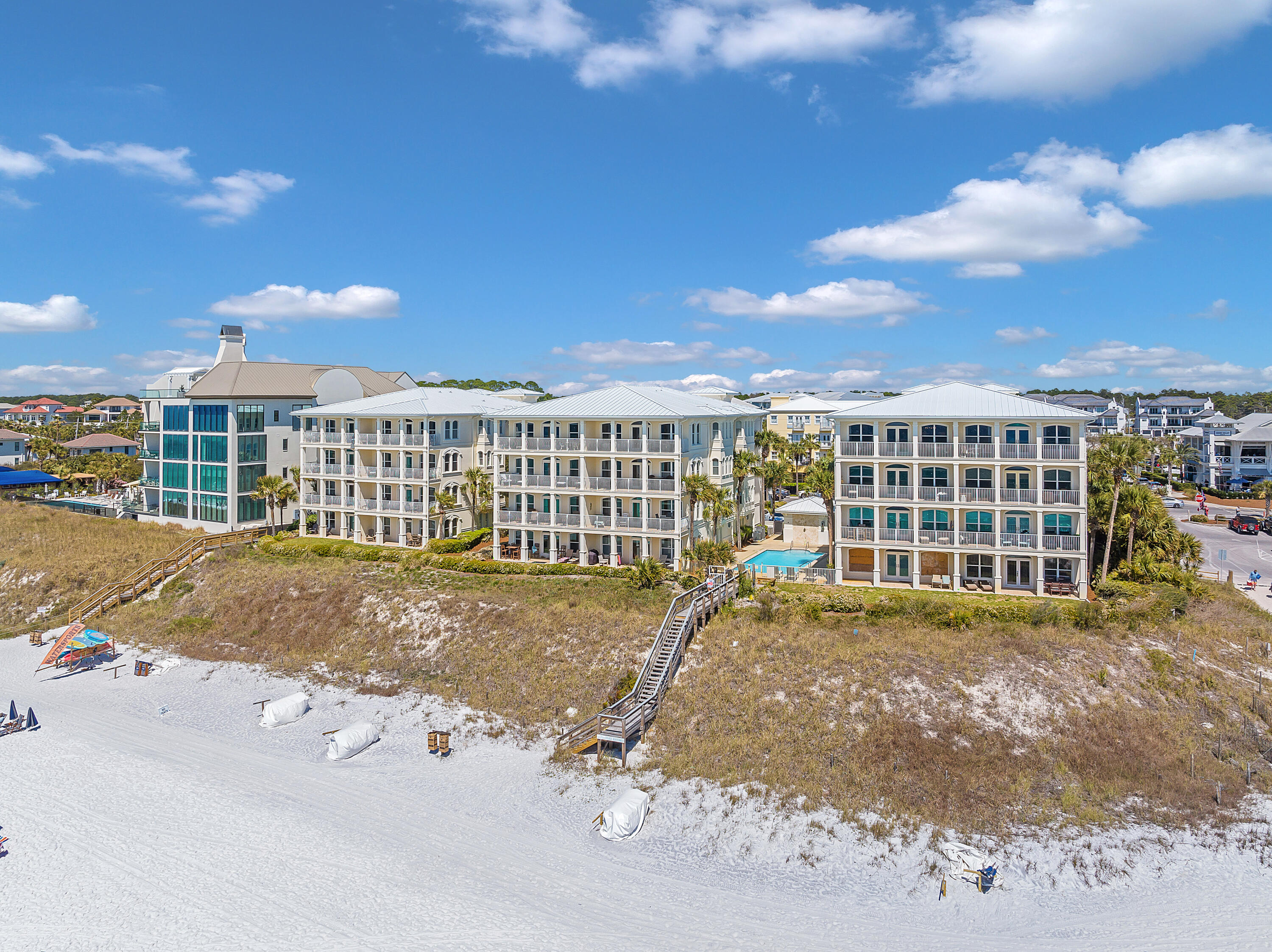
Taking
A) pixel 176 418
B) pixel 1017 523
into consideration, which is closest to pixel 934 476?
pixel 1017 523

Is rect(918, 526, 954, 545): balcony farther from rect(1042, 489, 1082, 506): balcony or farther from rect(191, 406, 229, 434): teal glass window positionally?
rect(191, 406, 229, 434): teal glass window

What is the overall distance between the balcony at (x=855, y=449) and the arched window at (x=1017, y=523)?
6854mm

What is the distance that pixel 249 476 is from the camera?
54938mm

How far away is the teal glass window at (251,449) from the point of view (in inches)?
2144

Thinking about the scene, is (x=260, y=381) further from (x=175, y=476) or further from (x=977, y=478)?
(x=977, y=478)

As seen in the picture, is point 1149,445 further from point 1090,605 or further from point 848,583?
point 848,583

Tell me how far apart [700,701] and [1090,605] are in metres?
16.9

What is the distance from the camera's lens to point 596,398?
45.2 metres

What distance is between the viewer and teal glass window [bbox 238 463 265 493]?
54438mm

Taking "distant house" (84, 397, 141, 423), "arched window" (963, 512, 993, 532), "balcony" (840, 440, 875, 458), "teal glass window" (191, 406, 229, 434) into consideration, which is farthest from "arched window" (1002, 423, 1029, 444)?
"distant house" (84, 397, 141, 423)

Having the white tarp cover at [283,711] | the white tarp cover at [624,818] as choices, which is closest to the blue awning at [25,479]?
the white tarp cover at [283,711]

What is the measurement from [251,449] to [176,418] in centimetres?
802

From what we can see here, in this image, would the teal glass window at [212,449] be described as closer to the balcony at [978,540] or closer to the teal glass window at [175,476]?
the teal glass window at [175,476]

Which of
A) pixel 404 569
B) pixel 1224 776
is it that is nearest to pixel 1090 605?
pixel 1224 776
